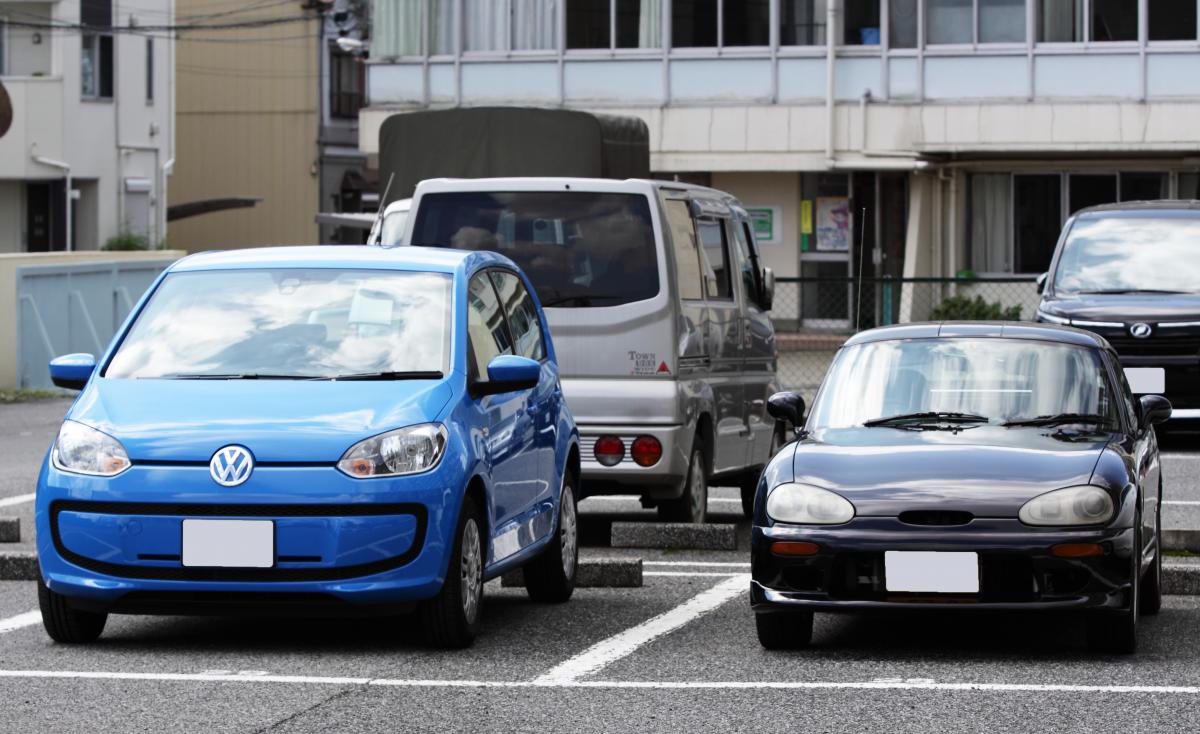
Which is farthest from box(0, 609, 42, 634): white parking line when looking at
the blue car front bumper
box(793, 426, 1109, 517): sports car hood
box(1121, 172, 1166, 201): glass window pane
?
box(1121, 172, 1166, 201): glass window pane

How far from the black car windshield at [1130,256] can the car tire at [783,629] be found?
10089 millimetres

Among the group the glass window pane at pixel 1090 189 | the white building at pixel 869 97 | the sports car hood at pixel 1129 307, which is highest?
the white building at pixel 869 97

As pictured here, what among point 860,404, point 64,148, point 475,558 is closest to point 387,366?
point 475,558

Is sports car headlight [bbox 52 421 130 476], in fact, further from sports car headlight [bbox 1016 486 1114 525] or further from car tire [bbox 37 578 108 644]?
sports car headlight [bbox 1016 486 1114 525]

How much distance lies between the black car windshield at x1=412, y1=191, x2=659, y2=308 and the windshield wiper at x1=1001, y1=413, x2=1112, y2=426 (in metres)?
3.35

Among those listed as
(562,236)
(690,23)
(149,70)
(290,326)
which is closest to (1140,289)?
(562,236)

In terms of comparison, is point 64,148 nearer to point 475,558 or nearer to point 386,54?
point 386,54

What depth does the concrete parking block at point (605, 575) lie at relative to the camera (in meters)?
9.80

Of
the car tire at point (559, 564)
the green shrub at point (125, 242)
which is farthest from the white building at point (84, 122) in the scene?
the car tire at point (559, 564)

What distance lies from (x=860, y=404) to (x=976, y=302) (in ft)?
61.8

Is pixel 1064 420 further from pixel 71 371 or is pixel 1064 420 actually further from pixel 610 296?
pixel 71 371

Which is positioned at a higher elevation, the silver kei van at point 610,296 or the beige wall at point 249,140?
the beige wall at point 249,140

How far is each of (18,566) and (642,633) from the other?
3.30 metres

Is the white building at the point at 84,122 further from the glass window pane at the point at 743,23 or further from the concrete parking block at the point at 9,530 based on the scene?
the concrete parking block at the point at 9,530
